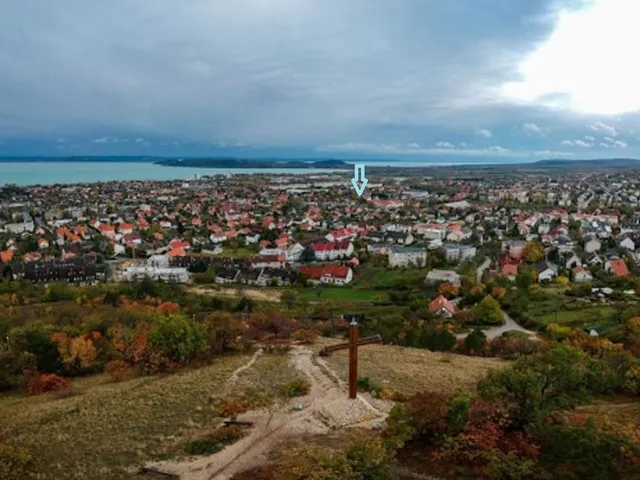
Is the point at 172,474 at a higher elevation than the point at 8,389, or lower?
higher

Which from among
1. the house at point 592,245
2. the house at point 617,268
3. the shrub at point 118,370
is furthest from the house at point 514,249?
the shrub at point 118,370

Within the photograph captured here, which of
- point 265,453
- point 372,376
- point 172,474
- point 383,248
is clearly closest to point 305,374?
point 372,376

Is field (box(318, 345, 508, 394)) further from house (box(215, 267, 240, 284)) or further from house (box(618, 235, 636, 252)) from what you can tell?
house (box(618, 235, 636, 252))

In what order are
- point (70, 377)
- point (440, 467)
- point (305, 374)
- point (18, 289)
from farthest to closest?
point (18, 289) < point (70, 377) < point (305, 374) < point (440, 467)

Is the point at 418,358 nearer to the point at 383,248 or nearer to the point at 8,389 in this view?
the point at 8,389

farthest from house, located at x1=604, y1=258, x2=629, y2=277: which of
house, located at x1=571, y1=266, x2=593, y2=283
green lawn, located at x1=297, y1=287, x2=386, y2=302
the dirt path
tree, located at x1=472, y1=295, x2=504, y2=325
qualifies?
the dirt path

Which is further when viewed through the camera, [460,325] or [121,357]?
[460,325]
